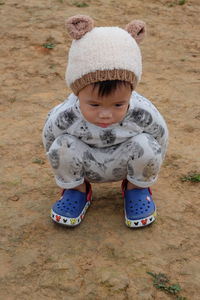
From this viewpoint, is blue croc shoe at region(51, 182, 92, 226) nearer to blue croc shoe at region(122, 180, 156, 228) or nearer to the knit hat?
blue croc shoe at region(122, 180, 156, 228)

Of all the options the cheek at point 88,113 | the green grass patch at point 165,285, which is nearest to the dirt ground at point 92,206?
the green grass patch at point 165,285

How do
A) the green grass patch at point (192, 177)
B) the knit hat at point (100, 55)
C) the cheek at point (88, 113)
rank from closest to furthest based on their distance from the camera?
1. the knit hat at point (100, 55)
2. the cheek at point (88, 113)
3. the green grass patch at point (192, 177)

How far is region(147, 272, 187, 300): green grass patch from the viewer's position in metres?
2.46

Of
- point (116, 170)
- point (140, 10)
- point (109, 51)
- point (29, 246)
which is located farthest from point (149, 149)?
point (140, 10)

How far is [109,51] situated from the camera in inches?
96.0

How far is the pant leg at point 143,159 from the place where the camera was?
2.81 metres

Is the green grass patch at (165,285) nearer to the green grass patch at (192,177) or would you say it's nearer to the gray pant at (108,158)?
the gray pant at (108,158)

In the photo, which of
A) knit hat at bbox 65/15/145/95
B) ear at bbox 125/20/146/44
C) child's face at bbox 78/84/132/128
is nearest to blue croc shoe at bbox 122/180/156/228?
child's face at bbox 78/84/132/128

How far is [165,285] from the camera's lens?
8.20ft

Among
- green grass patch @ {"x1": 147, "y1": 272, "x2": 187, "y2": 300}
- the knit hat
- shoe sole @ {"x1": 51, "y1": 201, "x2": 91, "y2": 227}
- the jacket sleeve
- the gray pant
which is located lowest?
shoe sole @ {"x1": 51, "y1": 201, "x2": 91, "y2": 227}

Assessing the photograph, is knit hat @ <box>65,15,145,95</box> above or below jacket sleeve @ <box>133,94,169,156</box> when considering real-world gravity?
above

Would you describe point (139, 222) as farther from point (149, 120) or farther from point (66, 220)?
point (149, 120)

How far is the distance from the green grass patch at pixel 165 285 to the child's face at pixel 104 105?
768mm

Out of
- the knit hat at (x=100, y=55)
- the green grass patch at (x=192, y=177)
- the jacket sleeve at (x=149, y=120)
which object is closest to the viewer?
the knit hat at (x=100, y=55)
